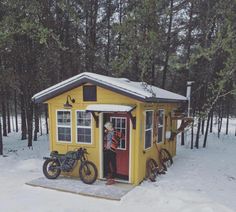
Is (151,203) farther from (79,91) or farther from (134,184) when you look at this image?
(79,91)

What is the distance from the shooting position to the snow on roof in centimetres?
814

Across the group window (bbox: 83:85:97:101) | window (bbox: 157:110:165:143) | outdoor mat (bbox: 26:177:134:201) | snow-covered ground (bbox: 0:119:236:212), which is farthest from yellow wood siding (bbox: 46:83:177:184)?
snow-covered ground (bbox: 0:119:236:212)

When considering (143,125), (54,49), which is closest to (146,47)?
(143,125)

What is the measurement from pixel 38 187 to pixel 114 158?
222 centimetres

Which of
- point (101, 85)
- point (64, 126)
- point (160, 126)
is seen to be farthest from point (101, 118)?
point (160, 126)

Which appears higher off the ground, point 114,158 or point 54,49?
point 54,49

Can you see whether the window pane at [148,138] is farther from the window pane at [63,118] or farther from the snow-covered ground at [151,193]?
the window pane at [63,118]

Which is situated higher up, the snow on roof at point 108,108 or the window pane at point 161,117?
the snow on roof at point 108,108

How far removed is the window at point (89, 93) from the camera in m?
8.99

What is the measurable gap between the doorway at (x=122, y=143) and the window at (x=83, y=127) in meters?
0.51

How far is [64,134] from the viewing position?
9523 mm

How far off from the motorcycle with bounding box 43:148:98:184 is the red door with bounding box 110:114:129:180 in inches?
37.2

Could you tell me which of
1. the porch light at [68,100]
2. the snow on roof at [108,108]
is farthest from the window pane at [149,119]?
the porch light at [68,100]

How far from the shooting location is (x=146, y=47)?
331 cm
